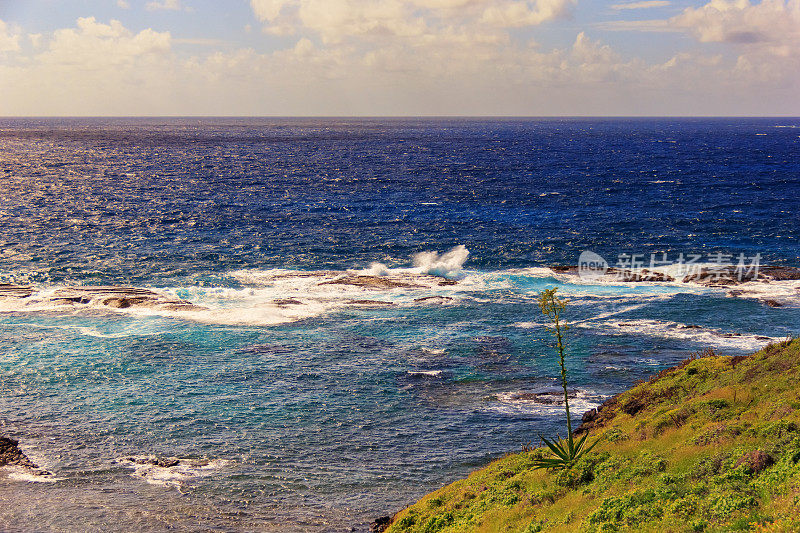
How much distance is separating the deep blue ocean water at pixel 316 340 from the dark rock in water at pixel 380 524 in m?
0.89

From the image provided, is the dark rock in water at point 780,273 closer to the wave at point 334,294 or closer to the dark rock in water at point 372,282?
the wave at point 334,294

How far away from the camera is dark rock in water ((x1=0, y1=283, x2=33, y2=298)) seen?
63.8m

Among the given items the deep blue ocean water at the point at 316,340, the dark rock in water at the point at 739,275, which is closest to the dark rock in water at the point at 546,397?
the deep blue ocean water at the point at 316,340

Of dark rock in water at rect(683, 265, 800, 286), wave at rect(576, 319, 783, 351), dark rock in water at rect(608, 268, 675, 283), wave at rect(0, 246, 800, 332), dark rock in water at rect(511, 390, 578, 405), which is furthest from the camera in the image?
dark rock in water at rect(608, 268, 675, 283)

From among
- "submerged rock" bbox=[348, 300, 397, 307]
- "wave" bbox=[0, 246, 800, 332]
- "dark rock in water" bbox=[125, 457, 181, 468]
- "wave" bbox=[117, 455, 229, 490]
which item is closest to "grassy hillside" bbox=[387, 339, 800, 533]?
"wave" bbox=[117, 455, 229, 490]

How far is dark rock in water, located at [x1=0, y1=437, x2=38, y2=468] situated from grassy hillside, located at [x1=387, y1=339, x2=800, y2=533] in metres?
20.8

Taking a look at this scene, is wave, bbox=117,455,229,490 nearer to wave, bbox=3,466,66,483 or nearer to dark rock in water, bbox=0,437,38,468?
wave, bbox=3,466,66,483

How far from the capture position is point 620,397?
36.7 metres

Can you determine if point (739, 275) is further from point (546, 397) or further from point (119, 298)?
point (119, 298)

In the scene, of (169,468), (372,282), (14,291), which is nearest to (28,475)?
(169,468)

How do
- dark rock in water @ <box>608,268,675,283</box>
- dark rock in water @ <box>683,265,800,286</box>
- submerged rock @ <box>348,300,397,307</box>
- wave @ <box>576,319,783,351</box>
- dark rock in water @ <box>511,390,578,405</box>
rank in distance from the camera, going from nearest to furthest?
dark rock in water @ <box>511,390,578,405</box> < wave @ <box>576,319,783,351</box> < submerged rock @ <box>348,300,397,307</box> < dark rock in water @ <box>683,265,800,286</box> < dark rock in water @ <box>608,268,675,283</box>

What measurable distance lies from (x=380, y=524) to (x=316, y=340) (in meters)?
26.0

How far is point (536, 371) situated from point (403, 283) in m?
25.7

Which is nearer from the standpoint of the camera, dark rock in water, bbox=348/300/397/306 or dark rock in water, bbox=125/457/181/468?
dark rock in water, bbox=125/457/181/468
